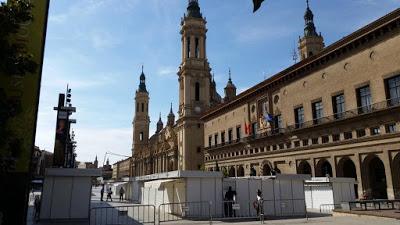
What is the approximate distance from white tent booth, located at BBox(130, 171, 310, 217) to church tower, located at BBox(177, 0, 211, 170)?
1828 inches

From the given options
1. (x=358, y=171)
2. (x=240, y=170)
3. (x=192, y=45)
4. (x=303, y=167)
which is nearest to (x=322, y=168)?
(x=303, y=167)

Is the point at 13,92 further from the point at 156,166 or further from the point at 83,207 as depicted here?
the point at 156,166

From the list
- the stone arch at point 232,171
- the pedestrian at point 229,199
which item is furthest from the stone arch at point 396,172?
the stone arch at point 232,171

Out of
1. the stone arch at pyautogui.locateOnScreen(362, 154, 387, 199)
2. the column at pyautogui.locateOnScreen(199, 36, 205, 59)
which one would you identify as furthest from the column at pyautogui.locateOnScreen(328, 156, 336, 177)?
the column at pyautogui.locateOnScreen(199, 36, 205, 59)

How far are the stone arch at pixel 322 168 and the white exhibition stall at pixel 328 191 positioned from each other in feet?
33.5

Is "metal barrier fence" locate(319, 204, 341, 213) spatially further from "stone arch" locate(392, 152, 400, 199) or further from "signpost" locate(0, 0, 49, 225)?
"signpost" locate(0, 0, 49, 225)

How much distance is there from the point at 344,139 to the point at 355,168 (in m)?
2.80

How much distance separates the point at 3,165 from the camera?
1125cm

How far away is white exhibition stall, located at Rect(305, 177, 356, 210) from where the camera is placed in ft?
85.4

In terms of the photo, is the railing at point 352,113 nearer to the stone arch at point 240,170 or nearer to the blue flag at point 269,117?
the blue flag at point 269,117

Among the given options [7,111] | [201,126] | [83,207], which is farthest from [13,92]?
[201,126]

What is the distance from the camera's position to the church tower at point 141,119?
124 meters

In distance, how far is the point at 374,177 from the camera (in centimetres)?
3381

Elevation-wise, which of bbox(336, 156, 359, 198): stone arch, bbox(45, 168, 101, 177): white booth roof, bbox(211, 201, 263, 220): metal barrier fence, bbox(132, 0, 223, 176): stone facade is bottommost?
bbox(211, 201, 263, 220): metal barrier fence
